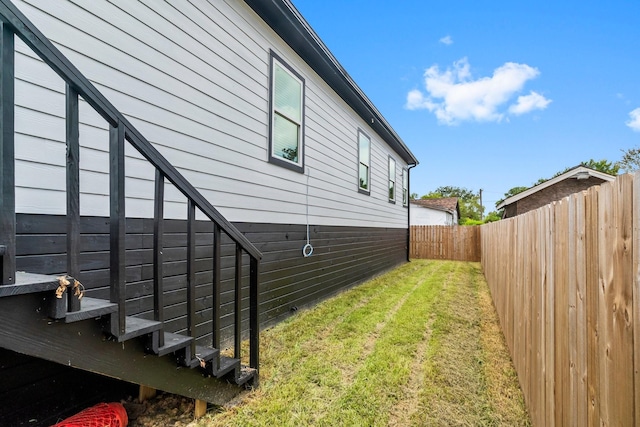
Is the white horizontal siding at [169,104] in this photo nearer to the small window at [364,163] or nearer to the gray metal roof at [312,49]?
the gray metal roof at [312,49]

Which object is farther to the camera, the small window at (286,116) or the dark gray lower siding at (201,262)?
the small window at (286,116)

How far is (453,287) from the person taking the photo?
6902 millimetres

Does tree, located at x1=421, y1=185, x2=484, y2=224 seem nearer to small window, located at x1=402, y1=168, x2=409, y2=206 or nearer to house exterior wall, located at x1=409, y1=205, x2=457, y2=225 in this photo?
house exterior wall, located at x1=409, y1=205, x2=457, y2=225

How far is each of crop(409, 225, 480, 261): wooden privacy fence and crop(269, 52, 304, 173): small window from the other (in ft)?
35.3

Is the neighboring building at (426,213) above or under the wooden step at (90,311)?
above

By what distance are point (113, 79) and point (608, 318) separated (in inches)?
125

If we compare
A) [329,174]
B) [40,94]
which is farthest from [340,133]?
[40,94]

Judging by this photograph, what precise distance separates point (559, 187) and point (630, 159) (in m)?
21.8

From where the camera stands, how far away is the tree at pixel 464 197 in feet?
154

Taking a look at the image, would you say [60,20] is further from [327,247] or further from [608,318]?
[327,247]

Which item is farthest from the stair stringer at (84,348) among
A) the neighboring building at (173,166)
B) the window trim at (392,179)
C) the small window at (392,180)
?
the small window at (392,180)

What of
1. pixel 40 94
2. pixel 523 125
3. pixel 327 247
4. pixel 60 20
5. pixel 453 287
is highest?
pixel 523 125

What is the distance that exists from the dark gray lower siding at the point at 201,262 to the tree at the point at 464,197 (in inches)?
1752

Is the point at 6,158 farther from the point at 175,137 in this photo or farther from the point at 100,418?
the point at 175,137
